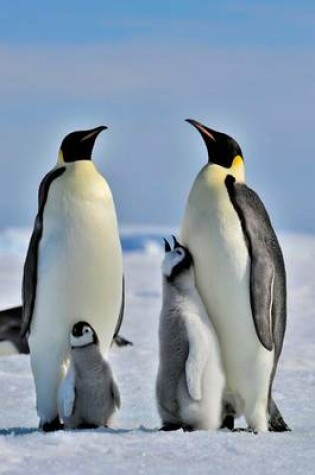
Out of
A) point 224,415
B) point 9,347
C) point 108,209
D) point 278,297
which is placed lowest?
point 9,347

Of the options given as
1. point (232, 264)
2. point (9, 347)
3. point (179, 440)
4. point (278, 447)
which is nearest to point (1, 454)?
point (179, 440)

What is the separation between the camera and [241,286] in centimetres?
528

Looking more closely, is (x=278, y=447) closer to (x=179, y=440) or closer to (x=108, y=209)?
(x=179, y=440)

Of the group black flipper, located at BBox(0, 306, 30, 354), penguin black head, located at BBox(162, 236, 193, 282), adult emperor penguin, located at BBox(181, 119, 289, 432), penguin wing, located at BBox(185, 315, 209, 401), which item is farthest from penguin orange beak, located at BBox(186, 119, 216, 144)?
black flipper, located at BBox(0, 306, 30, 354)

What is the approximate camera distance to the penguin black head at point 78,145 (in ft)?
18.9

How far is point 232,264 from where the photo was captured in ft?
17.4

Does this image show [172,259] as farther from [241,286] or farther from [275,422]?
[275,422]

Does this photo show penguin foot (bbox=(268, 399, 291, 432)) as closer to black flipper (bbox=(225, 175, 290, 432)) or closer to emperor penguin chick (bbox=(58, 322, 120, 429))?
black flipper (bbox=(225, 175, 290, 432))

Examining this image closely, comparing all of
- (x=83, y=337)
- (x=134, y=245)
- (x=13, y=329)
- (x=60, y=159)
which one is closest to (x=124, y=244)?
(x=134, y=245)

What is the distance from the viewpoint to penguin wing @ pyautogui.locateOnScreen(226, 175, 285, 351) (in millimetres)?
5273

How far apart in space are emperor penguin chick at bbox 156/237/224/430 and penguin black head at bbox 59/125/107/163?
33.7 inches

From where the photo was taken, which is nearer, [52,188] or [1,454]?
[1,454]

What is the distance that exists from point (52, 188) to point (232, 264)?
0.96 m

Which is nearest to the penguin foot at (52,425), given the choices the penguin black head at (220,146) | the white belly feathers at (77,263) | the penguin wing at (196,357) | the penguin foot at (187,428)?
the white belly feathers at (77,263)
